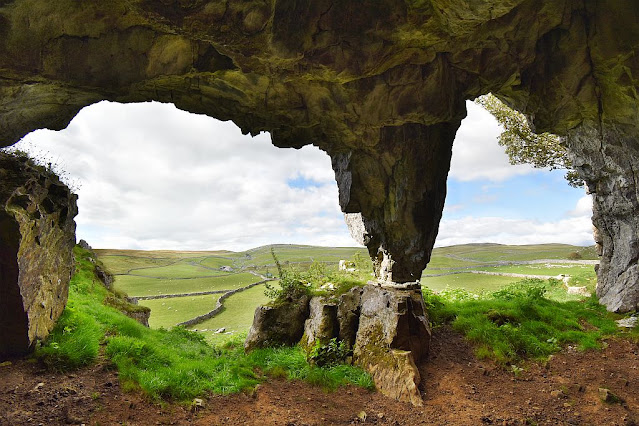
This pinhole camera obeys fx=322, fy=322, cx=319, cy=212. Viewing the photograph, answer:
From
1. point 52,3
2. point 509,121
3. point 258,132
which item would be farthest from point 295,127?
point 509,121

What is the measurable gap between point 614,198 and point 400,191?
9.39 m

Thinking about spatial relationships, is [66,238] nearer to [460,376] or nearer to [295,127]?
[295,127]

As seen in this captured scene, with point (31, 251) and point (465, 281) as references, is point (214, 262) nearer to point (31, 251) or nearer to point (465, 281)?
point (465, 281)

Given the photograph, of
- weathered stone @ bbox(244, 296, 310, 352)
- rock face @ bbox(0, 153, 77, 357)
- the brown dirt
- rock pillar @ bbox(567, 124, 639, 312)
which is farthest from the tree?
rock face @ bbox(0, 153, 77, 357)

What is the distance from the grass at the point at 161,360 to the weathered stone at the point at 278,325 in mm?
523

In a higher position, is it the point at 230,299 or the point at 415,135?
the point at 415,135

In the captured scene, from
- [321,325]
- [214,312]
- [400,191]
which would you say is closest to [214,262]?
[214,312]

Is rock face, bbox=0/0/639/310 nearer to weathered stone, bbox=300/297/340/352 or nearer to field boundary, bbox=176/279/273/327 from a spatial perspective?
weathered stone, bbox=300/297/340/352

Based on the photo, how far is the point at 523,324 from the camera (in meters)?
11.5

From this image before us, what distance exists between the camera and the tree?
2152cm

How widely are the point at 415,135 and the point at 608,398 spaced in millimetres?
11184

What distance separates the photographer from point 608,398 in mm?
7457

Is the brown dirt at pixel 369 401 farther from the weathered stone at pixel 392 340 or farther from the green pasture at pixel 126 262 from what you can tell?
the green pasture at pixel 126 262

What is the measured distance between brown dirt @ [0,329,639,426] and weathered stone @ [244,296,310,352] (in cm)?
257
